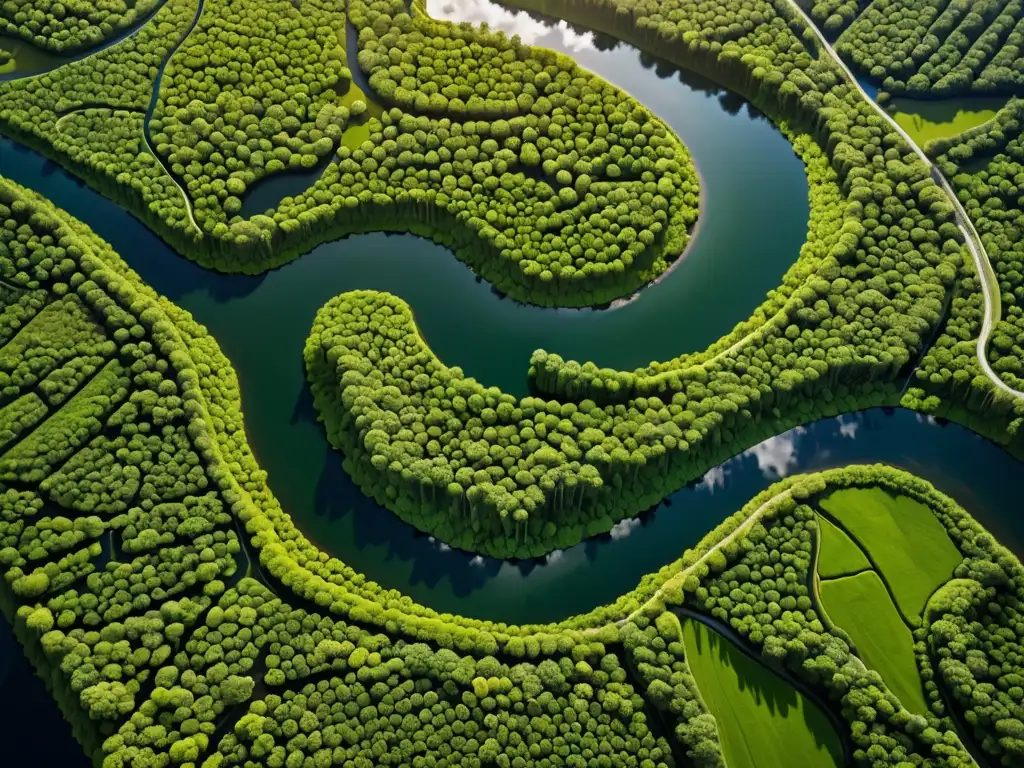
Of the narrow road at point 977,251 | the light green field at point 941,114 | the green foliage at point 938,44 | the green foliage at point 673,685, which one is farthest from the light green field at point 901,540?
the green foliage at point 938,44

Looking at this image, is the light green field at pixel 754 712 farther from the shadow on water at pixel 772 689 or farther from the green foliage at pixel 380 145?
the green foliage at pixel 380 145

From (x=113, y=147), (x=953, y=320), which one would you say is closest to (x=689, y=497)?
(x=953, y=320)

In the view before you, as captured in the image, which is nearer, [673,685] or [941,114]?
[673,685]

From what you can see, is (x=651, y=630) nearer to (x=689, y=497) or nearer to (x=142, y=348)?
(x=689, y=497)

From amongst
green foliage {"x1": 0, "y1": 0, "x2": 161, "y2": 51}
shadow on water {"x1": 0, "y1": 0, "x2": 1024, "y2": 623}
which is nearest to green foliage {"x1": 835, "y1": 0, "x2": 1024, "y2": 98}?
shadow on water {"x1": 0, "y1": 0, "x2": 1024, "y2": 623}

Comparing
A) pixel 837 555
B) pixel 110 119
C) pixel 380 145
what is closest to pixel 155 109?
pixel 110 119

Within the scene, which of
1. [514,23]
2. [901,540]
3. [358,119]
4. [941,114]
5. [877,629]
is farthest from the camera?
[514,23]

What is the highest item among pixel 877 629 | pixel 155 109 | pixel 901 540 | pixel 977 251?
pixel 977 251

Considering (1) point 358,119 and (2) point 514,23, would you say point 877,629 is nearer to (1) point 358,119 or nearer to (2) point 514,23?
(1) point 358,119
